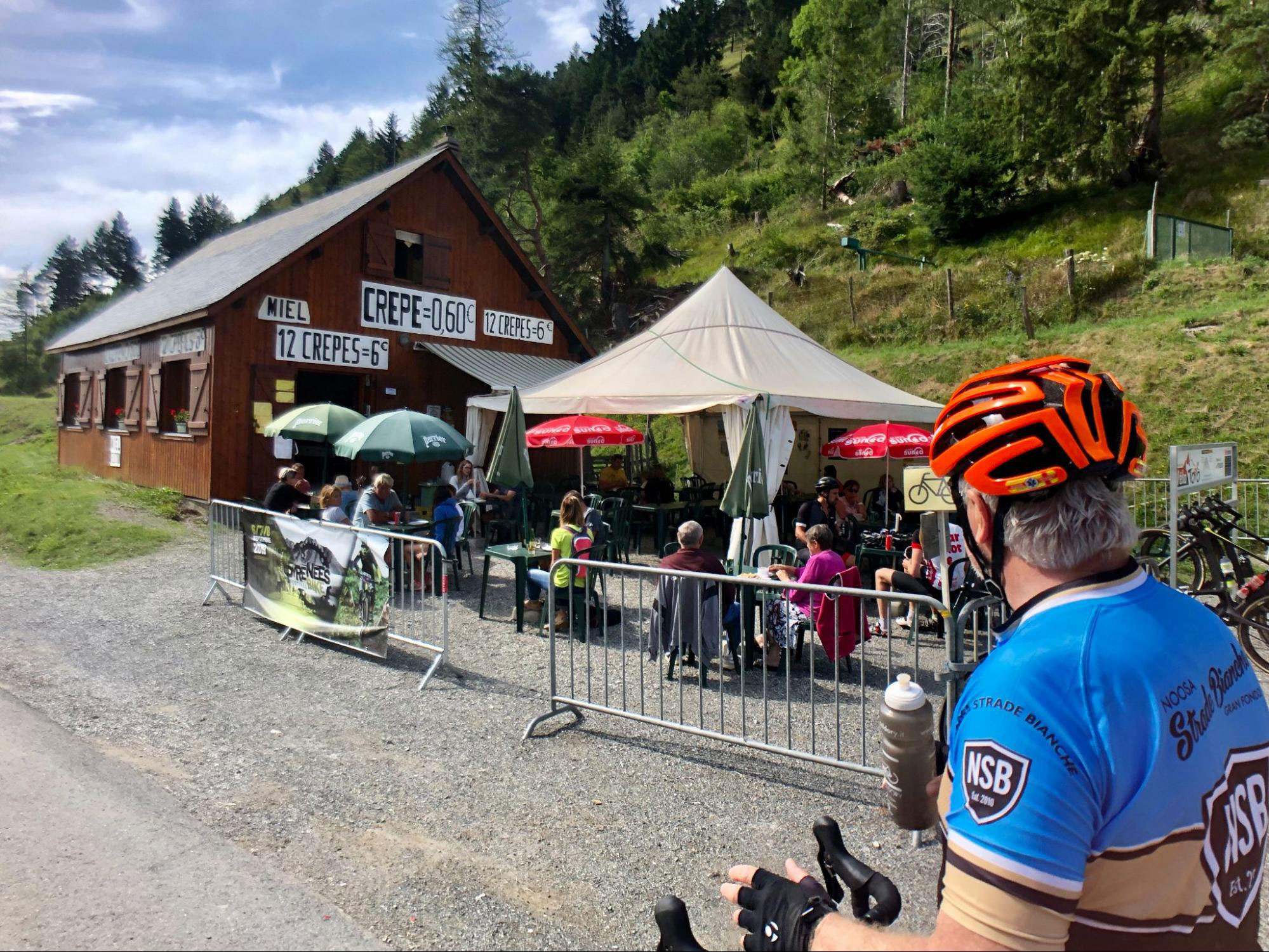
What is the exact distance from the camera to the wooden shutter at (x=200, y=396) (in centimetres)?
1423

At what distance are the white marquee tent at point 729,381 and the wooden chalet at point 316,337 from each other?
12.7 ft

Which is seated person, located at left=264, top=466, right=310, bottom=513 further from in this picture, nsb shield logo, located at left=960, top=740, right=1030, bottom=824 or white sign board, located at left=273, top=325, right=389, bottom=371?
nsb shield logo, located at left=960, top=740, right=1030, bottom=824

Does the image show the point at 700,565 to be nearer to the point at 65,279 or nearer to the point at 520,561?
the point at 520,561

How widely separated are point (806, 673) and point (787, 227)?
131 feet

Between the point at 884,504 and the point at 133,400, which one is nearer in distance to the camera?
the point at 884,504

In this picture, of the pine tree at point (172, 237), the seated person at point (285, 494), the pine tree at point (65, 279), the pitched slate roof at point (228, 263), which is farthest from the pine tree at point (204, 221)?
the seated person at point (285, 494)

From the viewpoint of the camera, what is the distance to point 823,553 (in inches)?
249

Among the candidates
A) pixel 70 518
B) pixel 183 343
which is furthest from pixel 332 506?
pixel 183 343

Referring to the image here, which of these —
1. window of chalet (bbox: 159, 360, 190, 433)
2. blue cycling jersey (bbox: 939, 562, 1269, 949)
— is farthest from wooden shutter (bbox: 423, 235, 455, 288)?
blue cycling jersey (bbox: 939, 562, 1269, 949)

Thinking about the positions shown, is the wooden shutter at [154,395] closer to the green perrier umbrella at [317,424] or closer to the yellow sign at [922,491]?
the green perrier umbrella at [317,424]

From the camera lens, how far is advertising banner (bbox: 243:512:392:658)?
6309 mm

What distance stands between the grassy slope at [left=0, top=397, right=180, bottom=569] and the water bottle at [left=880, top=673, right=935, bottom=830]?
11131mm

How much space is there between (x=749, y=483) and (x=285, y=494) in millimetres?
5464

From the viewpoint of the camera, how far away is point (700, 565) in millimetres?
6188
